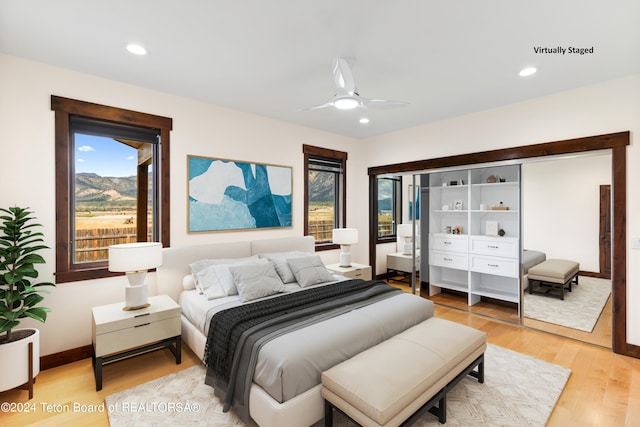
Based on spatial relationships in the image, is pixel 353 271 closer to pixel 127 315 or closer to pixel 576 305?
pixel 576 305

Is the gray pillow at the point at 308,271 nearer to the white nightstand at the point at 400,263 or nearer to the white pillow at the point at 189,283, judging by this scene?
the white pillow at the point at 189,283

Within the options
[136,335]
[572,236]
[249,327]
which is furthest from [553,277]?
[136,335]

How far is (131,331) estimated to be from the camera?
264 cm

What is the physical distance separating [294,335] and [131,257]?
1.69 meters

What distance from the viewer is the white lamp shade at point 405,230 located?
5.14 m

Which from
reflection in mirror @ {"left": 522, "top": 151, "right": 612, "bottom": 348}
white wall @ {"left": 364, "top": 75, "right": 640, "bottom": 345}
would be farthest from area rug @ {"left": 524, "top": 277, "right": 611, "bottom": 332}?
white wall @ {"left": 364, "top": 75, "right": 640, "bottom": 345}

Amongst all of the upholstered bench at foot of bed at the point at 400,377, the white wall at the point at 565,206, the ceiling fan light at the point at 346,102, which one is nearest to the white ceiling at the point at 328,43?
the ceiling fan light at the point at 346,102

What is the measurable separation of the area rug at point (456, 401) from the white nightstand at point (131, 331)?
31 centimetres

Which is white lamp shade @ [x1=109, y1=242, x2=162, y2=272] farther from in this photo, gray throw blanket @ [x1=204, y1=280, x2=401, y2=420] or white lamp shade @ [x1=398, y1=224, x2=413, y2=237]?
white lamp shade @ [x1=398, y1=224, x2=413, y2=237]

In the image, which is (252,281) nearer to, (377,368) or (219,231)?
(219,231)

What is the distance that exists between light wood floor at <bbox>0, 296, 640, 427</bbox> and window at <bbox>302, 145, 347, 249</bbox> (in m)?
2.67

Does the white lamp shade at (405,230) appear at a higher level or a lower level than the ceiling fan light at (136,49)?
lower

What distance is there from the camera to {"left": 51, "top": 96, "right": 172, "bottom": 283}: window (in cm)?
289

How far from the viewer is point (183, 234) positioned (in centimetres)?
364
